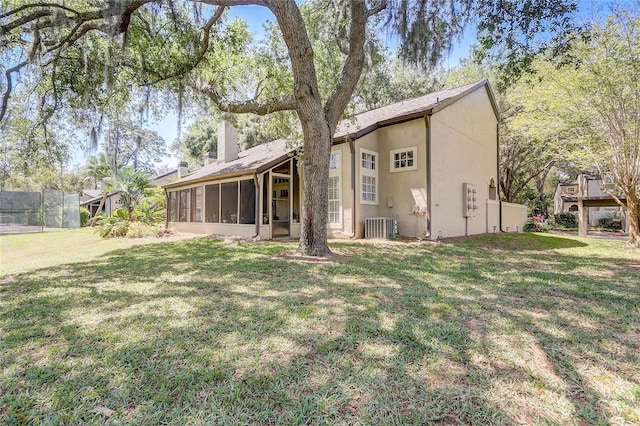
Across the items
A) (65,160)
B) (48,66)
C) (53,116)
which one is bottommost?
(65,160)

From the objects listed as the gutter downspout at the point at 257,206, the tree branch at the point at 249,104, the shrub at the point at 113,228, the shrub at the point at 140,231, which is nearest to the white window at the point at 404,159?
the gutter downspout at the point at 257,206

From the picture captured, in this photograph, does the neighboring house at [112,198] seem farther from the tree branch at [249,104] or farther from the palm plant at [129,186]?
the tree branch at [249,104]

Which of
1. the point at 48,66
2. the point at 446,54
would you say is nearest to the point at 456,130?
the point at 446,54

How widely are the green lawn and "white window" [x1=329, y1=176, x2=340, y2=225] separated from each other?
216 inches

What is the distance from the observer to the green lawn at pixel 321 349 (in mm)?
1872

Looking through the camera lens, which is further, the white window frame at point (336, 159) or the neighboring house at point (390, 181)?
the white window frame at point (336, 159)

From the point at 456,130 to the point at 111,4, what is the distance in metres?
10.5

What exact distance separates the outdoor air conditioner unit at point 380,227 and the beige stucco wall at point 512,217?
7.14 m

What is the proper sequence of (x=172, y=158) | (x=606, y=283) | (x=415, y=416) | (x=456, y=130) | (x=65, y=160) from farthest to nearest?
(x=172, y=158) → (x=456, y=130) → (x=65, y=160) → (x=606, y=283) → (x=415, y=416)

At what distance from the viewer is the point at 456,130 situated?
1123cm

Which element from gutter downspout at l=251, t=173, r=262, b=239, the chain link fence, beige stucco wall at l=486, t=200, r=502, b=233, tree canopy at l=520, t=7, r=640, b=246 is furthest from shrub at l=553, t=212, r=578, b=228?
the chain link fence

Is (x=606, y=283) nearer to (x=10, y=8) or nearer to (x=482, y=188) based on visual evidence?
(x=482, y=188)

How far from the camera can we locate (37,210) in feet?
55.7

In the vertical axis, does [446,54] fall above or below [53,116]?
above
